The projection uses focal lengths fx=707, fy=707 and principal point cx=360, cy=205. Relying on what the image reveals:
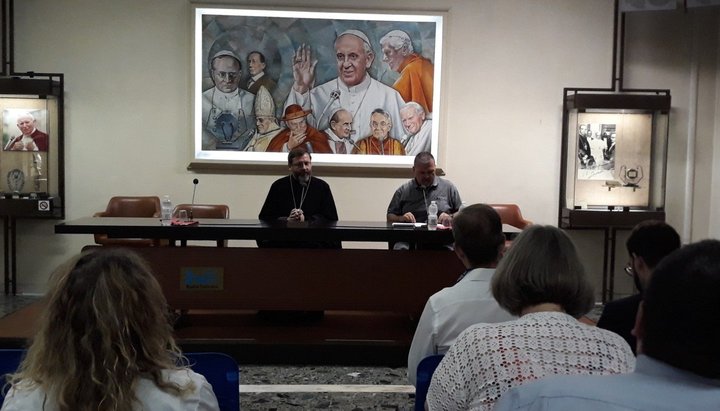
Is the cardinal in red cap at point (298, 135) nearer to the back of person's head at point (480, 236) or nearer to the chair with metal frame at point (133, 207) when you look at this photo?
the chair with metal frame at point (133, 207)

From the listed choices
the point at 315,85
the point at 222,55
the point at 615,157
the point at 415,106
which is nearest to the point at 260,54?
the point at 222,55

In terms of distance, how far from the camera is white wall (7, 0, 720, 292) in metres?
6.91

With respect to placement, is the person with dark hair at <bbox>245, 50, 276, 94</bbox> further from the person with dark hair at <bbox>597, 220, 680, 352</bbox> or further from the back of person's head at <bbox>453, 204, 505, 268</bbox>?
the person with dark hair at <bbox>597, 220, 680, 352</bbox>

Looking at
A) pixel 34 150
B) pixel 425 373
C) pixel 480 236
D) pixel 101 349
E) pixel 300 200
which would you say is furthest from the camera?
pixel 34 150

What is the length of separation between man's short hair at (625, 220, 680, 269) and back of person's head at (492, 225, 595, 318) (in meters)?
0.87

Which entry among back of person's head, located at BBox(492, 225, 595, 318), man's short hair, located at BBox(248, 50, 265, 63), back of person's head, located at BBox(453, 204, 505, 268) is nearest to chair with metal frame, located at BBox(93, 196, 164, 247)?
man's short hair, located at BBox(248, 50, 265, 63)

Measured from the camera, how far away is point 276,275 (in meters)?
4.93

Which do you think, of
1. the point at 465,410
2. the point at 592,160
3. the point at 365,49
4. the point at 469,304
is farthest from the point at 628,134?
the point at 465,410

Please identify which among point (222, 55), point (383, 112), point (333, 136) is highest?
point (222, 55)

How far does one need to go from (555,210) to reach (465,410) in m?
5.85

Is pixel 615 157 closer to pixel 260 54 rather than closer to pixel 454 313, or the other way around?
pixel 260 54

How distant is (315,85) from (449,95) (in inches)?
53.0

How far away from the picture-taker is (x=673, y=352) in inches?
35.6

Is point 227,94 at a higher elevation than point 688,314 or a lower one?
higher
